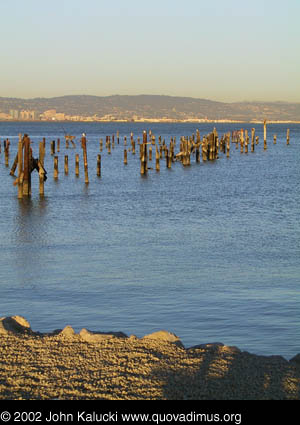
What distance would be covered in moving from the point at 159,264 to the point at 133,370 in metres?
8.27

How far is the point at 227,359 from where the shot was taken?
811cm

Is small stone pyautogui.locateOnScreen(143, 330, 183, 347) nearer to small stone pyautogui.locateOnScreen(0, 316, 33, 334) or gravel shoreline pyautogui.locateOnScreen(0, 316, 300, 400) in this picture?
gravel shoreline pyautogui.locateOnScreen(0, 316, 300, 400)

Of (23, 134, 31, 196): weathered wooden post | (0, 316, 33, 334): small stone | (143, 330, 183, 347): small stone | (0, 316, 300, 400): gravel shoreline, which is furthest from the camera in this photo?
(23, 134, 31, 196): weathered wooden post

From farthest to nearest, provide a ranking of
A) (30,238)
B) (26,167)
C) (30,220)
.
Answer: (26,167), (30,220), (30,238)

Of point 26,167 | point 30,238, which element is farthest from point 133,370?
point 26,167

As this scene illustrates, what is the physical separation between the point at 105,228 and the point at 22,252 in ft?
14.7

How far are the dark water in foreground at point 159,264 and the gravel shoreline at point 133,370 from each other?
159cm

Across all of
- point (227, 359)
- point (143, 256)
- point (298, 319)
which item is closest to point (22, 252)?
point (143, 256)

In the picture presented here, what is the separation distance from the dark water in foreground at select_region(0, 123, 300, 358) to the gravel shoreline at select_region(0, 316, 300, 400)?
1.59 metres

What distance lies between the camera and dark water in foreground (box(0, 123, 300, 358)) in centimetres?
1114

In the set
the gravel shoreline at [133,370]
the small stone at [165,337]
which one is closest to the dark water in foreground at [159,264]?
the small stone at [165,337]

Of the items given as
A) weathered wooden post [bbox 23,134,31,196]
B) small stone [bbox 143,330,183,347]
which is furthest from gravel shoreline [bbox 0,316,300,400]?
weathered wooden post [bbox 23,134,31,196]

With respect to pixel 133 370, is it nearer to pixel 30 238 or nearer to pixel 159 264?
pixel 159 264

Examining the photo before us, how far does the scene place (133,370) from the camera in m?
7.63
